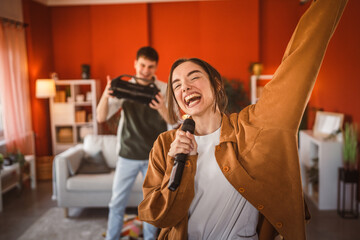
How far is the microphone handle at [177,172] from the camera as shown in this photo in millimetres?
826

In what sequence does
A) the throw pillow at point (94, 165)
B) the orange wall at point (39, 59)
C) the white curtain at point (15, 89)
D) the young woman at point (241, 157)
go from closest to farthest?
the young woman at point (241, 157), the throw pillow at point (94, 165), the white curtain at point (15, 89), the orange wall at point (39, 59)

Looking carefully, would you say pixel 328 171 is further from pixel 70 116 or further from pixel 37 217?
pixel 70 116

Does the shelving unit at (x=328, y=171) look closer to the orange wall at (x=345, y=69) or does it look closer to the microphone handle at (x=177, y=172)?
the orange wall at (x=345, y=69)

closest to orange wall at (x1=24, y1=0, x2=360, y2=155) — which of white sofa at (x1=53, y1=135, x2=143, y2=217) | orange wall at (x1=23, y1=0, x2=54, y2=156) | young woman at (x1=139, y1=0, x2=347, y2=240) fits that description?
orange wall at (x1=23, y1=0, x2=54, y2=156)

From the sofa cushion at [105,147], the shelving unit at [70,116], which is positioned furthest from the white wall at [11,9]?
the sofa cushion at [105,147]

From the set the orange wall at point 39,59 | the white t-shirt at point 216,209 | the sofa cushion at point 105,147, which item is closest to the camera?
the white t-shirt at point 216,209

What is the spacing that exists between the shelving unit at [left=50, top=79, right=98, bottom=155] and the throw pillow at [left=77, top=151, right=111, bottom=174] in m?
1.68

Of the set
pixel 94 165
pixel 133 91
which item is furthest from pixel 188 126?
pixel 94 165

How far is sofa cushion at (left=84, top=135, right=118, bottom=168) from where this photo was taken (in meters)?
3.48

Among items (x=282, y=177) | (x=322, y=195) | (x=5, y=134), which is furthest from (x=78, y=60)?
(x=282, y=177)

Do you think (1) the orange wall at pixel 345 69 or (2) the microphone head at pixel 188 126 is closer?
(2) the microphone head at pixel 188 126

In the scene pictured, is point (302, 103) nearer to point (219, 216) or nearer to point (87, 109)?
point (219, 216)

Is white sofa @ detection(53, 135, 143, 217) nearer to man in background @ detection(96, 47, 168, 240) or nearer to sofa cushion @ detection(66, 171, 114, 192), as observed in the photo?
sofa cushion @ detection(66, 171, 114, 192)

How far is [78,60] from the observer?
5.46 m
